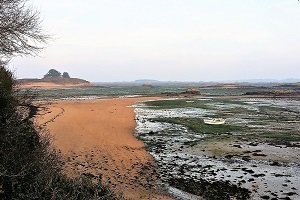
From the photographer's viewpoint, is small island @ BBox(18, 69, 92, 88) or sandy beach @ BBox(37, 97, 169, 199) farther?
small island @ BBox(18, 69, 92, 88)

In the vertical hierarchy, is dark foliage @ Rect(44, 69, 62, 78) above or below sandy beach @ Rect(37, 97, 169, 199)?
above

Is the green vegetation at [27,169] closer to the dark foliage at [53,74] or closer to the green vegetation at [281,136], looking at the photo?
the green vegetation at [281,136]

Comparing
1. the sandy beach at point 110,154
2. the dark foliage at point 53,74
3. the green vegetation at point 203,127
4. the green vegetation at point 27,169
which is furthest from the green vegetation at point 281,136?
the dark foliage at point 53,74

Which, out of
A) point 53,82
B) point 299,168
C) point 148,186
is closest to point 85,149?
point 148,186

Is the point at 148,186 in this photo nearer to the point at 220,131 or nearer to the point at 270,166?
the point at 270,166

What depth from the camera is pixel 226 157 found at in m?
16.4

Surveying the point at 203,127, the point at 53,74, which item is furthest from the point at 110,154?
the point at 53,74

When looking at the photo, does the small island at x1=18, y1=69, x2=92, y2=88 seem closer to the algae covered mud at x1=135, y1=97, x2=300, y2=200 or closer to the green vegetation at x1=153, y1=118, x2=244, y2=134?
the green vegetation at x1=153, y1=118, x2=244, y2=134

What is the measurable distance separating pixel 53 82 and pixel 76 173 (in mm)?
116488

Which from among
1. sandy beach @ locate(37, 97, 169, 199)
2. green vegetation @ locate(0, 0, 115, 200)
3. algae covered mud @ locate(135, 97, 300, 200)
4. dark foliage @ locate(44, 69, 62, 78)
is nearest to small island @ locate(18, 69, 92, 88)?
dark foliage @ locate(44, 69, 62, 78)

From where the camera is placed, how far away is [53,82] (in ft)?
409

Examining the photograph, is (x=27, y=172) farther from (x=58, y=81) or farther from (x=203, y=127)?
(x=58, y=81)

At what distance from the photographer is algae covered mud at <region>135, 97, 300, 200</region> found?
38.8 feet

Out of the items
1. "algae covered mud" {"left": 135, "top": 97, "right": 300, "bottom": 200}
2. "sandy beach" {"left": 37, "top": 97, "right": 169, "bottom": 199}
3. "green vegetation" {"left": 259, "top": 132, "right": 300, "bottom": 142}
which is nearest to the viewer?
"algae covered mud" {"left": 135, "top": 97, "right": 300, "bottom": 200}
